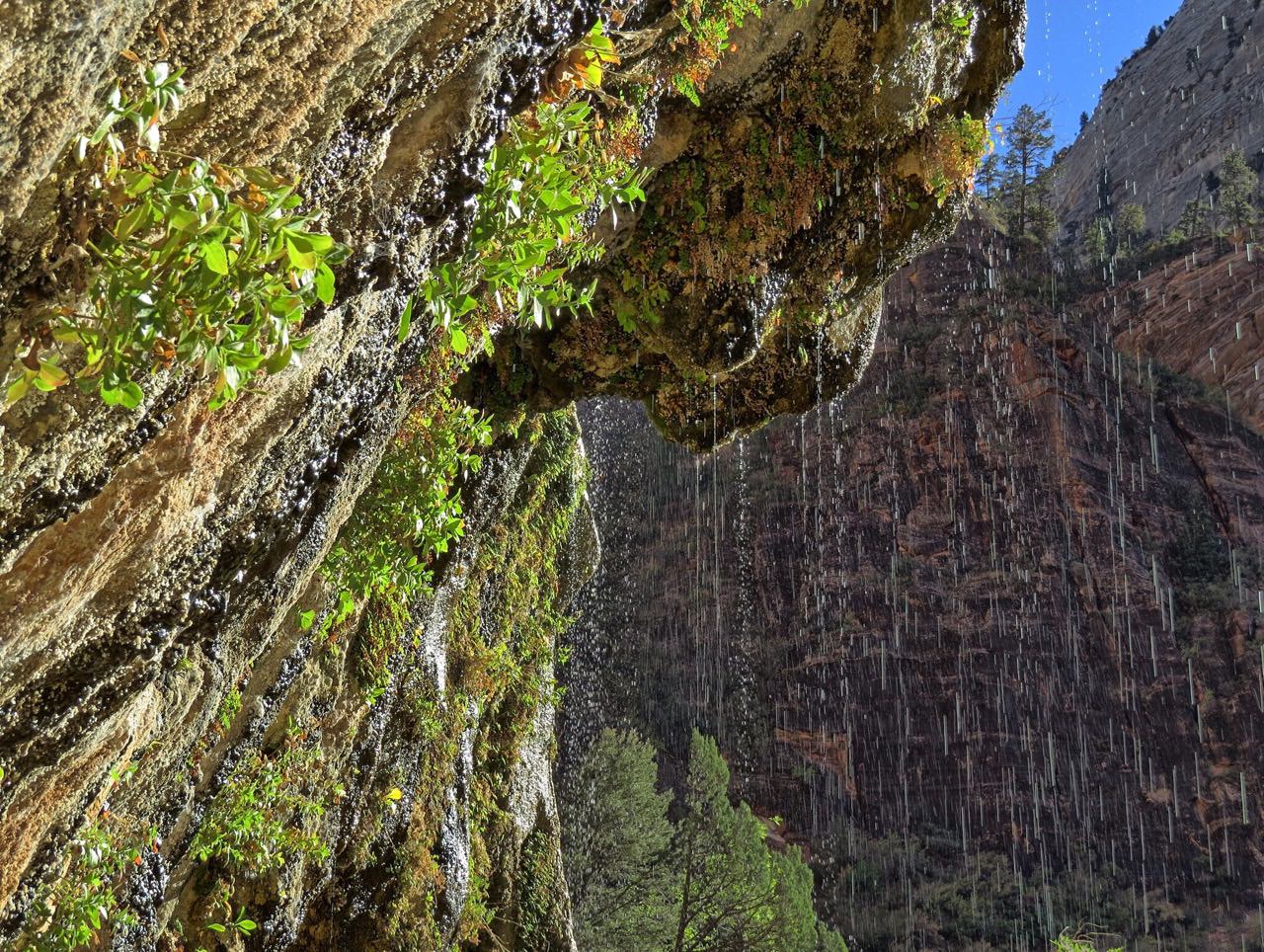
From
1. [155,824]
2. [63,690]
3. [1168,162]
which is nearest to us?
[63,690]

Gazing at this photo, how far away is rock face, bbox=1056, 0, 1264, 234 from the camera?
4010cm

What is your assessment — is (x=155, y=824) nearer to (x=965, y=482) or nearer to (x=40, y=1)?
(x=40, y=1)

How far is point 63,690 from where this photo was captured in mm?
2285

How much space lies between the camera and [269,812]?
16.7 feet

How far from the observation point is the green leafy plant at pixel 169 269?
1262 millimetres

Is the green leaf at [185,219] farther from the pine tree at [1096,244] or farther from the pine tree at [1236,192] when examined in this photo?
the pine tree at [1236,192]

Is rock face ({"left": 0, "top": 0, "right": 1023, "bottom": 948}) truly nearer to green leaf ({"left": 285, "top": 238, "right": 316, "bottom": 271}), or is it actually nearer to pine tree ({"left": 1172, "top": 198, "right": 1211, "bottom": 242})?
green leaf ({"left": 285, "top": 238, "right": 316, "bottom": 271})

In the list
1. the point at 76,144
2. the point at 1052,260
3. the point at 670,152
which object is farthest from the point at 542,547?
the point at 1052,260

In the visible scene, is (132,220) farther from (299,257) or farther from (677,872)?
(677,872)

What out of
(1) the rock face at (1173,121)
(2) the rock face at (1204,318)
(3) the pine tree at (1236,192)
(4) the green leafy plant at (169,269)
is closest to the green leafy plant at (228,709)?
(4) the green leafy plant at (169,269)

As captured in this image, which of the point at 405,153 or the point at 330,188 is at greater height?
the point at 405,153

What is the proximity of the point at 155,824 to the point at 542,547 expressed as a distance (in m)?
5.49

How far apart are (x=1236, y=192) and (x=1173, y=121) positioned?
55.8 ft

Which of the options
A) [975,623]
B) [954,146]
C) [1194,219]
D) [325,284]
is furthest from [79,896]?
[1194,219]
